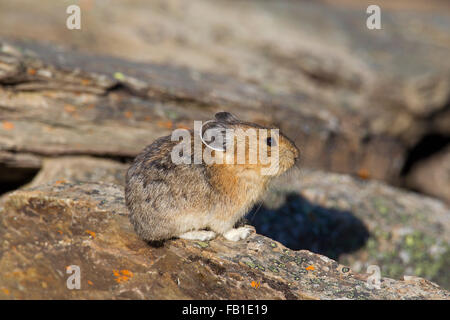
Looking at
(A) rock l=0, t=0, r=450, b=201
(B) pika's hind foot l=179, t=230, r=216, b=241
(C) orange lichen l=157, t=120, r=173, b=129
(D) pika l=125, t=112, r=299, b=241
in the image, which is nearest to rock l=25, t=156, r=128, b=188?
(A) rock l=0, t=0, r=450, b=201

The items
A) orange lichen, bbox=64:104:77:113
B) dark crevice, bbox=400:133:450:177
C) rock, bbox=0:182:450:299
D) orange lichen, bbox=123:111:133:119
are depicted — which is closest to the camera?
rock, bbox=0:182:450:299

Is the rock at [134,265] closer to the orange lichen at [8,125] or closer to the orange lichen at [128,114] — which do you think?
the orange lichen at [8,125]

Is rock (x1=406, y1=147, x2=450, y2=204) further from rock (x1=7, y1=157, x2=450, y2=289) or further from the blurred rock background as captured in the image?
rock (x1=7, y1=157, x2=450, y2=289)

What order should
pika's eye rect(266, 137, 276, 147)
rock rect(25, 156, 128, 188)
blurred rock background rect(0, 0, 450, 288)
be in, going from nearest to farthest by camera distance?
1. pika's eye rect(266, 137, 276, 147)
2. rock rect(25, 156, 128, 188)
3. blurred rock background rect(0, 0, 450, 288)

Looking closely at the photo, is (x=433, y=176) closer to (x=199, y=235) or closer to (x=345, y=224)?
(x=345, y=224)

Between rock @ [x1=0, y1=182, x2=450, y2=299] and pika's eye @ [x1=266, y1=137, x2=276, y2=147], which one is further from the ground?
pika's eye @ [x1=266, y1=137, x2=276, y2=147]

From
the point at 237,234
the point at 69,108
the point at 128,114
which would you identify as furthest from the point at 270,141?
the point at 69,108

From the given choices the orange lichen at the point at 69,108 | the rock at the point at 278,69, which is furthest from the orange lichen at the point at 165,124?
the orange lichen at the point at 69,108
